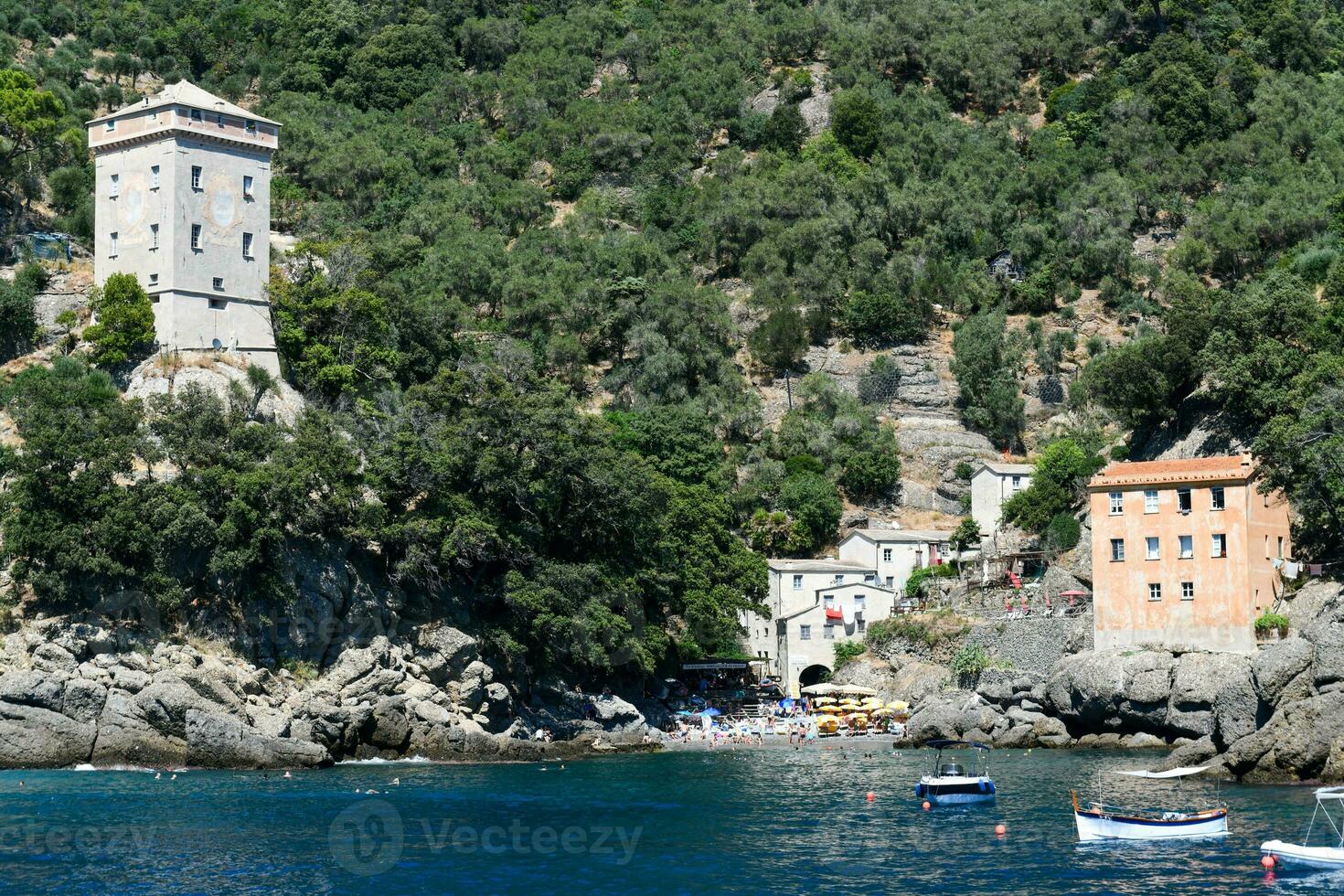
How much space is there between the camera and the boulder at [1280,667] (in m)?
66.4

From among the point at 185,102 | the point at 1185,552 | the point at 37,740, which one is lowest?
the point at 37,740

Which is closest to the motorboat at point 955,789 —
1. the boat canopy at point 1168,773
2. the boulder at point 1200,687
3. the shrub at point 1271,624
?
the boat canopy at point 1168,773

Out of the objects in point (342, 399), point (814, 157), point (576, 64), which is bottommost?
point (342, 399)

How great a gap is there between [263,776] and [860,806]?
23649 millimetres

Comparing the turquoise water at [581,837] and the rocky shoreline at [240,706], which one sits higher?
the rocky shoreline at [240,706]

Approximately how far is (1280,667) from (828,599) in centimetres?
3513

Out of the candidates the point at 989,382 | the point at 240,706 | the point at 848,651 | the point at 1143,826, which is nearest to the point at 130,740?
the point at 240,706

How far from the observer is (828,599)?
98875 millimetres

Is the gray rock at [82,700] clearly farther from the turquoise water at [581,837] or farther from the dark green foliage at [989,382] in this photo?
the dark green foliage at [989,382]

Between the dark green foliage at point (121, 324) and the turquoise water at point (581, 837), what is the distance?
24.1 meters

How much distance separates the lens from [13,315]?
90312 mm

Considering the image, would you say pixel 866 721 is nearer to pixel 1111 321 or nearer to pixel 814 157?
pixel 1111 321

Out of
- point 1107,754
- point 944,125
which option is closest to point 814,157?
point 944,125

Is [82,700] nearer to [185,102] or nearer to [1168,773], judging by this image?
[185,102]
